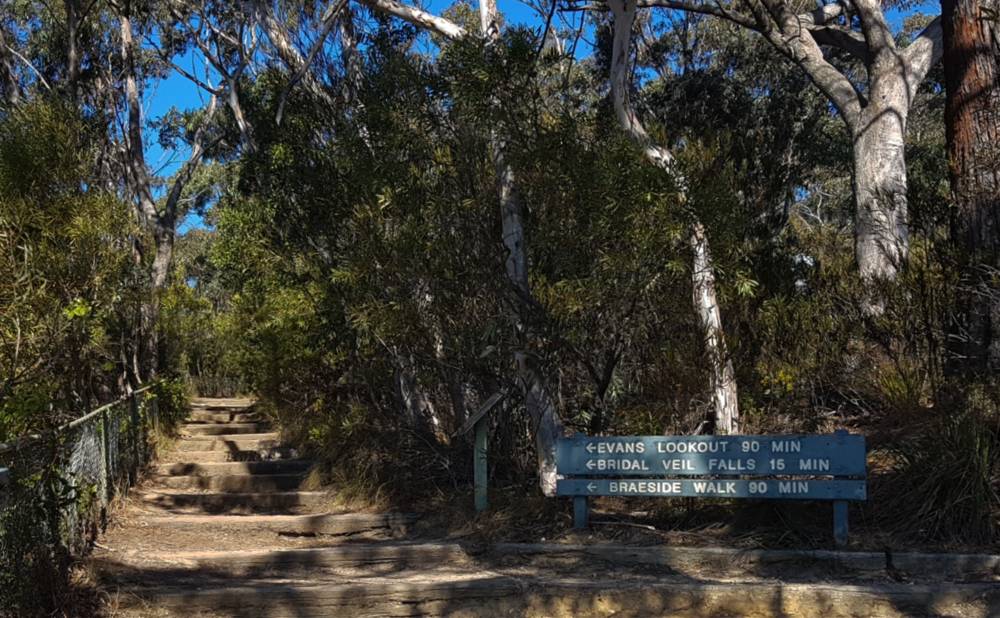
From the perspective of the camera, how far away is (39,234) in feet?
30.1

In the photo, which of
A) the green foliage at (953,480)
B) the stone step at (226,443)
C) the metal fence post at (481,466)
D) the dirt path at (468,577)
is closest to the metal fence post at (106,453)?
the dirt path at (468,577)

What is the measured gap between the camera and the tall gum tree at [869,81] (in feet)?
40.0

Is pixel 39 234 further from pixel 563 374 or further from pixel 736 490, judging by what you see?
pixel 736 490

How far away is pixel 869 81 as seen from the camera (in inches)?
550

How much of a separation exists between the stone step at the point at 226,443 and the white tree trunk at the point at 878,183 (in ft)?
27.9

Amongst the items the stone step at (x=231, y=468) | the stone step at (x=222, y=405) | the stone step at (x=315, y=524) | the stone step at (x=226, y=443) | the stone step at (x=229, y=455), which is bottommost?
the stone step at (x=315, y=524)

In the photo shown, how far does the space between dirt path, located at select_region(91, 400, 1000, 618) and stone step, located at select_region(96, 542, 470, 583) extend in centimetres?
1

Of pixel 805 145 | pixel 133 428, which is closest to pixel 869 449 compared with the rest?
pixel 133 428

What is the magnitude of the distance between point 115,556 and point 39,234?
343cm

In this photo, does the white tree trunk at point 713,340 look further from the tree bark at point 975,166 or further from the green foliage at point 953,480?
the tree bark at point 975,166

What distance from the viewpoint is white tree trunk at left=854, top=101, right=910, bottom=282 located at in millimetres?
11039

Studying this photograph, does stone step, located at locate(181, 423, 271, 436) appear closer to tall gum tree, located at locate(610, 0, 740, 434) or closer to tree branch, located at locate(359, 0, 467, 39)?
tree branch, located at locate(359, 0, 467, 39)

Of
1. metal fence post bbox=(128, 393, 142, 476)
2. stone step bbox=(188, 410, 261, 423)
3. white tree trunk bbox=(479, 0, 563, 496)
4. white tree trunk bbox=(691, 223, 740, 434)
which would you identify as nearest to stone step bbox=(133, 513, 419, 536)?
white tree trunk bbox=(479, 0, 563, 496)

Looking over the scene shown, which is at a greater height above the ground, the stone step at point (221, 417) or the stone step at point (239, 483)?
the stone step at point (221, 417)
